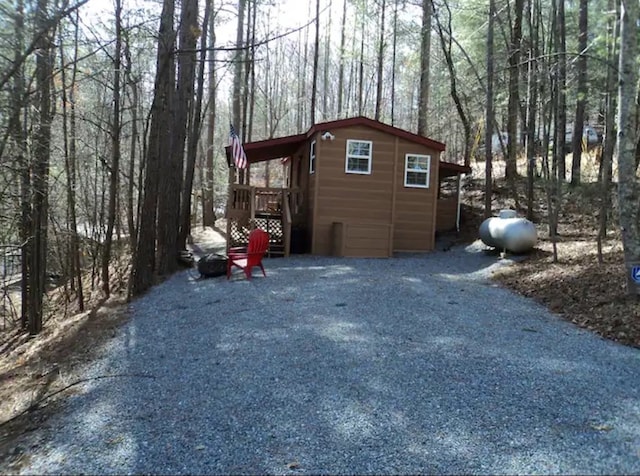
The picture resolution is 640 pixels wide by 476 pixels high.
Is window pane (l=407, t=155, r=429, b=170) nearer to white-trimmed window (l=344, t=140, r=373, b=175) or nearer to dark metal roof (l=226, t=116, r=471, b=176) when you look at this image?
dark metal roof (l=226, t=116, r=471, b=176)

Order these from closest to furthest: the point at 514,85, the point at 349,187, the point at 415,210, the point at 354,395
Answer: the point at 354,395, the point at 349,187, the point at 415,210, the point at 514,85

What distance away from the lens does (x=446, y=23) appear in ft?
59.5

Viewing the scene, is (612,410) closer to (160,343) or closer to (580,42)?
(160,343)

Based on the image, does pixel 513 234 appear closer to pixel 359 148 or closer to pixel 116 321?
pixel 359 148

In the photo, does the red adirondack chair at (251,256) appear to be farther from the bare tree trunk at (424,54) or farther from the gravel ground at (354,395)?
the bare tree trunk at (424,54)

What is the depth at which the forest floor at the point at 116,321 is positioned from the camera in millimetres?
4094

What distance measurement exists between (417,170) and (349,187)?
73.8 inches

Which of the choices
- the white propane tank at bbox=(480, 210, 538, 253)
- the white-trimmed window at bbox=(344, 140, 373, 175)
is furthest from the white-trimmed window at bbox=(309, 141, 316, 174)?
the white propane tank at bbox=(480, 210, 538, 253)

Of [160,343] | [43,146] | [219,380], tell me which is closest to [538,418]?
[219,380]

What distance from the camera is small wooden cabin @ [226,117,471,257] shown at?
1121 centimetres

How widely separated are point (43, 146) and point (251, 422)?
5.61 meters

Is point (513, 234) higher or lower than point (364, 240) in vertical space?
higher

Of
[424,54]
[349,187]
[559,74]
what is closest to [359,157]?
[349,187]

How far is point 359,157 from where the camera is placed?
38.1ft
